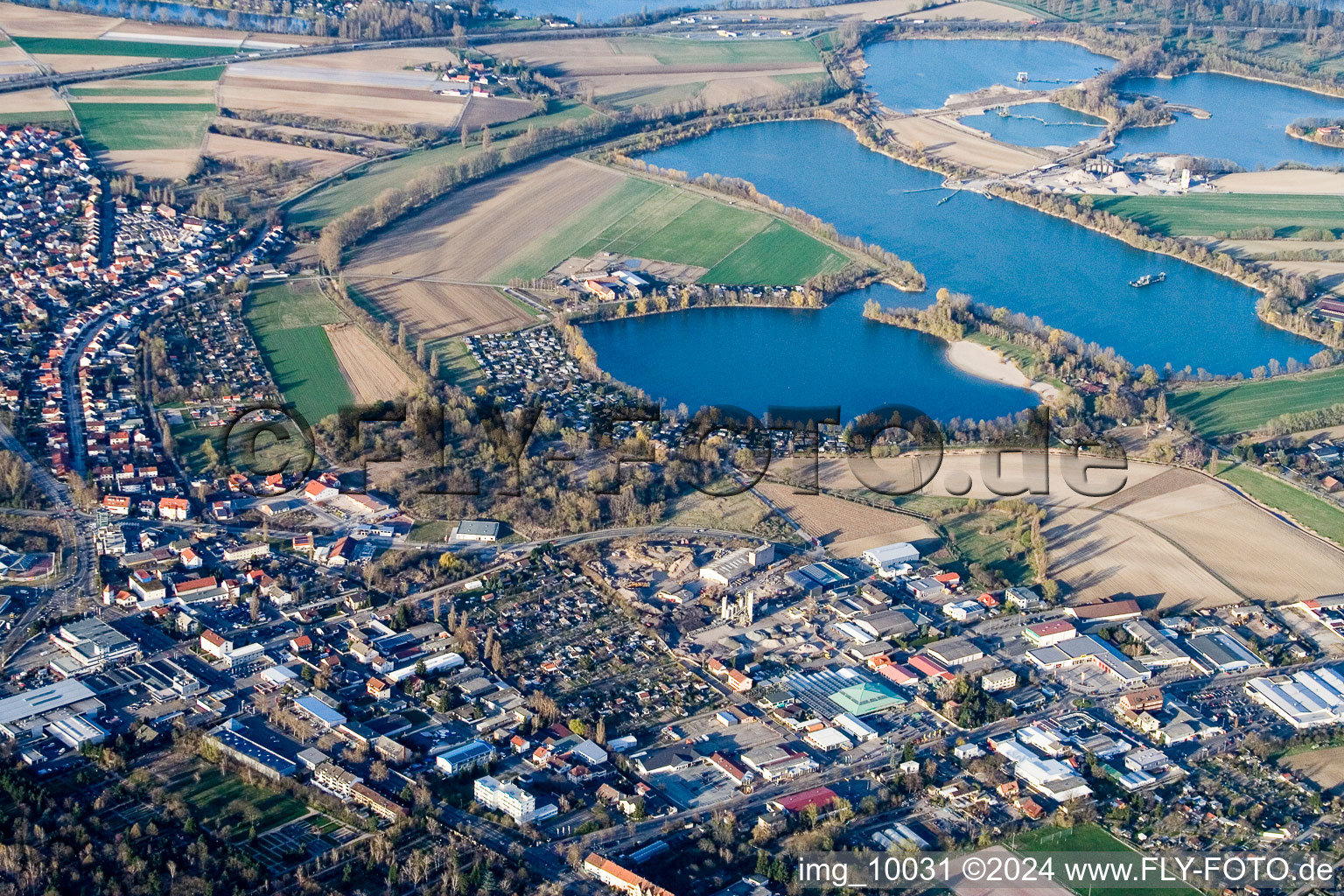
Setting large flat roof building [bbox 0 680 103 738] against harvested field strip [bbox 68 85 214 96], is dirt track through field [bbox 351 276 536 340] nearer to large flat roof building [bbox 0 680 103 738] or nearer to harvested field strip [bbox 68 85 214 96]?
large flat roof building [bbox 0 680 103 738]

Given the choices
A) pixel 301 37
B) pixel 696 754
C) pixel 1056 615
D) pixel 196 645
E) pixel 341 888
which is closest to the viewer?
pixel 341 888

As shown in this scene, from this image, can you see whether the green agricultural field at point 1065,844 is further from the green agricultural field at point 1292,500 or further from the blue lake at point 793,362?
the blue lake at point 793,362

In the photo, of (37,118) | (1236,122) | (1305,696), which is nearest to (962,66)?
(1236,122)

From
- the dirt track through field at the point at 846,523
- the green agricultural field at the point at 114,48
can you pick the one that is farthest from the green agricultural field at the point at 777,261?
the green agricultural field at the point at 114,48

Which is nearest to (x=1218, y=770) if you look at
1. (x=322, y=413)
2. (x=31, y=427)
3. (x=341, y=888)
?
(x=341, y=888)

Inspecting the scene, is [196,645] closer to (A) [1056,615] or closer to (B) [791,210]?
(A) [1056,615]

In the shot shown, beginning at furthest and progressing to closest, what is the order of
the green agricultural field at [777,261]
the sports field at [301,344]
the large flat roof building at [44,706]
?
the green agricultural field at [777,261], the sports field at [301,344], the large flat roof building at [44,706]

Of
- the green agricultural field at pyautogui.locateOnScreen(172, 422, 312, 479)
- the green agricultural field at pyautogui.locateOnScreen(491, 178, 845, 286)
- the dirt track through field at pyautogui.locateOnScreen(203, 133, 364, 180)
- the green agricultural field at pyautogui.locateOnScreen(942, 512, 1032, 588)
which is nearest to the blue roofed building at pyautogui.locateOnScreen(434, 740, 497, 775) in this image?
the green agricultural field at pyautogui.locateOnScreen(942, 512, 1032, 588)
